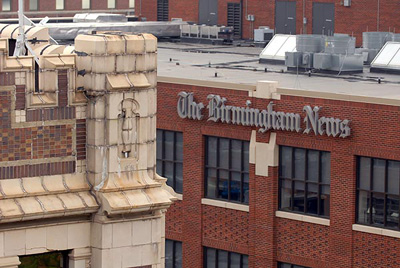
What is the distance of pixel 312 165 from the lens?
49656 millimetres

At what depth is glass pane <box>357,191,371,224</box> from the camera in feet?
157

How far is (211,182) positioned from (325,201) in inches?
259

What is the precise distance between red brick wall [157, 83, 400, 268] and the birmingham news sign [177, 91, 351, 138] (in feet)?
1.09

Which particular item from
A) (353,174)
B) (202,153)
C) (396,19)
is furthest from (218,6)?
(353,174)

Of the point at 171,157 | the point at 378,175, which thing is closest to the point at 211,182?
the point at 171,157

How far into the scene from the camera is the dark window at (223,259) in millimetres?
52969

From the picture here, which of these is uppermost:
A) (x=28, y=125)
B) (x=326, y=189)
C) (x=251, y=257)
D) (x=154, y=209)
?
(x=28, y=125)

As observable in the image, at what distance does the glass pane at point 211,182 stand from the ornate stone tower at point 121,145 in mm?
29331

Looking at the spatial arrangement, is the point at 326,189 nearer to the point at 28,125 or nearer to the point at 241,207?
the point at 241,207

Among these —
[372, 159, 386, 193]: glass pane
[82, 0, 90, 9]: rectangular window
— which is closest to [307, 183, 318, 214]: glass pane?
[372, 159, 386, 193]: glass pane

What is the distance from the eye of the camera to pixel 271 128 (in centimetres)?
5075

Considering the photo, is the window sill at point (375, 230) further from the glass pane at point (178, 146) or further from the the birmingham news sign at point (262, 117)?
the glass pane at point (178, 146)

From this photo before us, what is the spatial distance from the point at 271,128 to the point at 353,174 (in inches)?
180

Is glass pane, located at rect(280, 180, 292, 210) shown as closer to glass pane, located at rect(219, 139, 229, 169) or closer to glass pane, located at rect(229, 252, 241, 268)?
glass pane, located at rect(219, 139, 229, 169)
